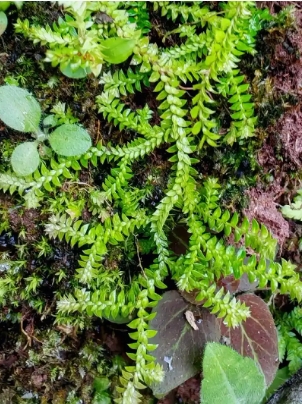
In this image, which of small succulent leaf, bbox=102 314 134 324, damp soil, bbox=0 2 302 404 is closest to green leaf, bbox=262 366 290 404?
damp soil, bbox=0 2 302 404

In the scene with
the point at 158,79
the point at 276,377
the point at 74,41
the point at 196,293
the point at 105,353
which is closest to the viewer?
the point at 74,41

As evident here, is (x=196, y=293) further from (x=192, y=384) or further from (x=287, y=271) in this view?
(x=192, y=384)

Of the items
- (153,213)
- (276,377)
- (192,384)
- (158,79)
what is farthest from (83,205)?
(276,377)

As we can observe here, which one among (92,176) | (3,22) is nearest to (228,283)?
(92,176)

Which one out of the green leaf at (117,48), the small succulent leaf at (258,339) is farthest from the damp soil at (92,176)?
the small succulent leaf at (258,339)

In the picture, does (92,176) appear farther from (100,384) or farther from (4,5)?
(100,384)

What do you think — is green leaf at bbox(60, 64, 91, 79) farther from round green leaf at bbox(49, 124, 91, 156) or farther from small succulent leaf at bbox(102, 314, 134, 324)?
small succulent leaf at bbox(102, 314, 134, 324)
